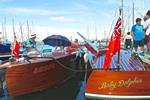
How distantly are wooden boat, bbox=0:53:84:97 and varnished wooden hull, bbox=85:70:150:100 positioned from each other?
3680 millimetres

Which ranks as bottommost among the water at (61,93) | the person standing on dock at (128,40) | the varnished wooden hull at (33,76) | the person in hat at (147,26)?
the water at (61,93)

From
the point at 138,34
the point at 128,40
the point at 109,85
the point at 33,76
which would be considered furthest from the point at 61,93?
the point at 128,40

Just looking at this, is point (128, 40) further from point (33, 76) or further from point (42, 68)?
point (33, 76)

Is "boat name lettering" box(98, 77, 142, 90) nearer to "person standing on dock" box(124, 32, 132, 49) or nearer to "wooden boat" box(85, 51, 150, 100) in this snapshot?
"wooden boat" box(85, 51, 150, 100)

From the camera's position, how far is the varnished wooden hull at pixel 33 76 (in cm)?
1277

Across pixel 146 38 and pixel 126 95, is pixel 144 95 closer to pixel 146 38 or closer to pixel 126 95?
pixel 126 95

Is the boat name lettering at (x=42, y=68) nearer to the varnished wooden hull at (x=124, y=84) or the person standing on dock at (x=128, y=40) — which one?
the varnished wooden hull at (x=124, y=84)

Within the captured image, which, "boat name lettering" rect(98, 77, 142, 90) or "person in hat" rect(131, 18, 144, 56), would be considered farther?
"person in hat" rect(131, 18, 144, 56)

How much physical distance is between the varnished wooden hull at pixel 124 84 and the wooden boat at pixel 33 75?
368 cm

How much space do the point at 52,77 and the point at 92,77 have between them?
4.78 m

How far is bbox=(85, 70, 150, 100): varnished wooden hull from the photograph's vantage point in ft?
33.1

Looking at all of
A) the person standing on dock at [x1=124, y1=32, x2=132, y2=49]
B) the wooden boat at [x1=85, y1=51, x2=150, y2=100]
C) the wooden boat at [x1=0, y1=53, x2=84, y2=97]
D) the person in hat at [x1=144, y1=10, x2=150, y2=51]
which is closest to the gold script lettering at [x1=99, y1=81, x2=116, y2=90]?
the wooden boat at [x1=85, y1=51, x2=150, y2=100]

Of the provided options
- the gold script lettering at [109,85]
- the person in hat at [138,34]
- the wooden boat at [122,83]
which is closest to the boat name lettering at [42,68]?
the person in hat at [138,34]

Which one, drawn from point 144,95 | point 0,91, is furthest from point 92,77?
point 0,91
